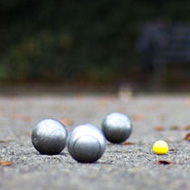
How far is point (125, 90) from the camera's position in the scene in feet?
48.9

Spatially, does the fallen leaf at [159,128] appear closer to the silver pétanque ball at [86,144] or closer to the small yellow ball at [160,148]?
the small yellow ball at [160,148]

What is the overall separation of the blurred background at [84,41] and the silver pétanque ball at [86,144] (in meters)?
11.7

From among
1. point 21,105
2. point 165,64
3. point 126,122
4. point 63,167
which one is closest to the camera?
point 63,167

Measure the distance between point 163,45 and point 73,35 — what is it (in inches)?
132

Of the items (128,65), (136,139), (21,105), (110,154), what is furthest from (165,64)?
(110,154)

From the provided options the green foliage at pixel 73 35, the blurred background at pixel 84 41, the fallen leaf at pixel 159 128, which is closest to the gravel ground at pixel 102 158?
the fallen leaf at pixel 159 128

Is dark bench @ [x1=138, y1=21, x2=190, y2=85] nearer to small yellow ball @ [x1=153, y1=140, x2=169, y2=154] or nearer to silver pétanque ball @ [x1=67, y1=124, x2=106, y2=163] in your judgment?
small yellow ball @ [x1=153, y1=140, x2=169, y2=154]

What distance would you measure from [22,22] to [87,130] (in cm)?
1396

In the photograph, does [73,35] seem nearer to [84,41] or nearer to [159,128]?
[84,41]

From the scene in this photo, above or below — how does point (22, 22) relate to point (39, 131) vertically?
above

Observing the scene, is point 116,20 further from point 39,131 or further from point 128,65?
point 39,131

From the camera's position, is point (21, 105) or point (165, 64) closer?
point (21, 105)

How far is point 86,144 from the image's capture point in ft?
15.5

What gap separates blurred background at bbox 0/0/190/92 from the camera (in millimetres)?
17141
